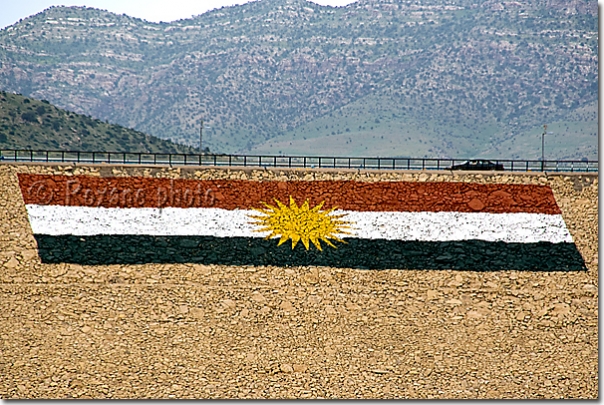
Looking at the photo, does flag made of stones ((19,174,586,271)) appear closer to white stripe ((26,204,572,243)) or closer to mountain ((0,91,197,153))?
white stripe ((26,204,572,243))

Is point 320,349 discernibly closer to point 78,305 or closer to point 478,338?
Answer: point 478,338

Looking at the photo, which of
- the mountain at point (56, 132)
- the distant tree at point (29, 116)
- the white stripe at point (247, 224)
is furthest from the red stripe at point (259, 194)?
the distant tree at point (29, 116)

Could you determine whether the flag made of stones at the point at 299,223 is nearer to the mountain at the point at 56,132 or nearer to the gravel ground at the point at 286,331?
the gravel ground at the point at 286,331

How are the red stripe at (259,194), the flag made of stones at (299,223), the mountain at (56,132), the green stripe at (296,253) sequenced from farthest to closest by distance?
the mountain at (56,132) < the red stripe at (259,194) < the flag made of stones at (299,223) < the green stripe at (296,253)

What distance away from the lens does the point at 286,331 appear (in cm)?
3900

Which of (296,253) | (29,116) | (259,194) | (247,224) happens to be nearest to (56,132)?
(29,116)

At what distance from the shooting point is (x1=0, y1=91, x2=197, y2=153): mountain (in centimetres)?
12875

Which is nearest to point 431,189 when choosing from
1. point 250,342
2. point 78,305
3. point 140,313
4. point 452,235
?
point 452,235

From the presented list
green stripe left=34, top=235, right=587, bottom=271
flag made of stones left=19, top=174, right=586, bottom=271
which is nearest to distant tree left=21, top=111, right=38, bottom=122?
flag made of stones left=19, top=174, right=586, bottom=271

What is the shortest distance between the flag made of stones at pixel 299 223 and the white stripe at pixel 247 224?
5 cm

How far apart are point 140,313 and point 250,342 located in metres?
5.30

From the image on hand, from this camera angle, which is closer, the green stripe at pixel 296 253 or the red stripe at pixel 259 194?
the green stripe at pixel 296 253

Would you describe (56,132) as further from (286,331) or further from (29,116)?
(286,331)

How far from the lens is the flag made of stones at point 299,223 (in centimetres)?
4025
